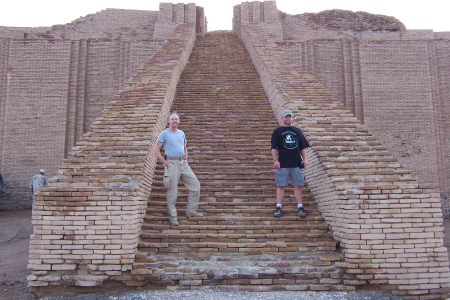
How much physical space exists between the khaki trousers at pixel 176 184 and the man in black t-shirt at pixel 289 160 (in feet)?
2.70

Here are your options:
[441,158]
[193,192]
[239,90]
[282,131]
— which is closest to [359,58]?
[441,158]

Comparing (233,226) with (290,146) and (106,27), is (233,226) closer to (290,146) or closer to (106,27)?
(290,146)

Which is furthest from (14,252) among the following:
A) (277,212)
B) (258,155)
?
(277,212)

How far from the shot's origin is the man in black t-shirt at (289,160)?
4.00m

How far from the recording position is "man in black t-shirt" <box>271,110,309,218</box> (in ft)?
13.1

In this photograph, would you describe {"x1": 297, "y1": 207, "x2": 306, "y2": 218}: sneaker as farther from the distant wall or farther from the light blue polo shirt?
the distant wall

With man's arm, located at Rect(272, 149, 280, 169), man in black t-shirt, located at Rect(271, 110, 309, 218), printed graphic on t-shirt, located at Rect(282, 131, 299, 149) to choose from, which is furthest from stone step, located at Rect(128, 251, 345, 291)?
printed graphic on t-shirt, located at Rect(282, 131, 299, 149)

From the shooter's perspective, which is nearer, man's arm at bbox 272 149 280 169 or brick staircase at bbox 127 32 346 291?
brick staircase at bbox 127 32 346 291

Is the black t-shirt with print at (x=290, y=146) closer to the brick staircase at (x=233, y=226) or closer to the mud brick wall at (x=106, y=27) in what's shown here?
the brick staircase at (x=233, y=226)

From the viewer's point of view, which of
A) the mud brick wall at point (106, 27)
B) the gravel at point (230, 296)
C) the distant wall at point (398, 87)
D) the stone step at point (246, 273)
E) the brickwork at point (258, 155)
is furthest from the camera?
the mud brick wall at point (106, 27)

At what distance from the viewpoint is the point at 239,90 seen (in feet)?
22.7

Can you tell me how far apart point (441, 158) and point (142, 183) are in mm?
7971

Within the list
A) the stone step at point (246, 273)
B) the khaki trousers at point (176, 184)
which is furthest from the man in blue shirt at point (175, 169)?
the stone step at point (246, 273)

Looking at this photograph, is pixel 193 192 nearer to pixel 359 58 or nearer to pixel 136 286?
pixel 136 286
